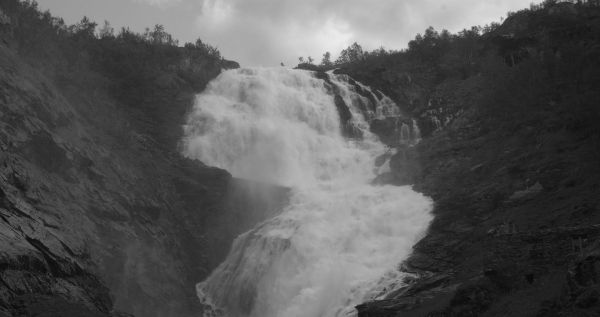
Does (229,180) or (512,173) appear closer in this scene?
(512,173)

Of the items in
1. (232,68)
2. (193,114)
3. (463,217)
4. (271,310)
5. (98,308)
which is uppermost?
(232,68)

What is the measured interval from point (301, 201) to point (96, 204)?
1369 cm

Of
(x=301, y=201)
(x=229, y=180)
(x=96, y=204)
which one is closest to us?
(x=96, y=204)

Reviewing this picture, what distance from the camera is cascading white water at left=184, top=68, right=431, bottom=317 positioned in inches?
1198

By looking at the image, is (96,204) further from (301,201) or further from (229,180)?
(301,201)

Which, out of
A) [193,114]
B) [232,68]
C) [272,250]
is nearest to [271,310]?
[272,250]

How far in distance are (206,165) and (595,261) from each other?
34.1m

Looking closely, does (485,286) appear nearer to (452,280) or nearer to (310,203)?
(452,280)

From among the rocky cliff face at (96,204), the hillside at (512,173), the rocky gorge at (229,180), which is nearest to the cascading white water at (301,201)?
the rocky gorge at (229,180)

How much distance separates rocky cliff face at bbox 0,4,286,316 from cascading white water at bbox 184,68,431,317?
284 centimetres

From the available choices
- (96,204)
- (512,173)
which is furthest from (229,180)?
(512,173)

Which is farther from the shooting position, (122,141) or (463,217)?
(122,141)

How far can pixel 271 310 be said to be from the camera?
30812 mm

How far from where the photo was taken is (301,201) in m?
40.4
